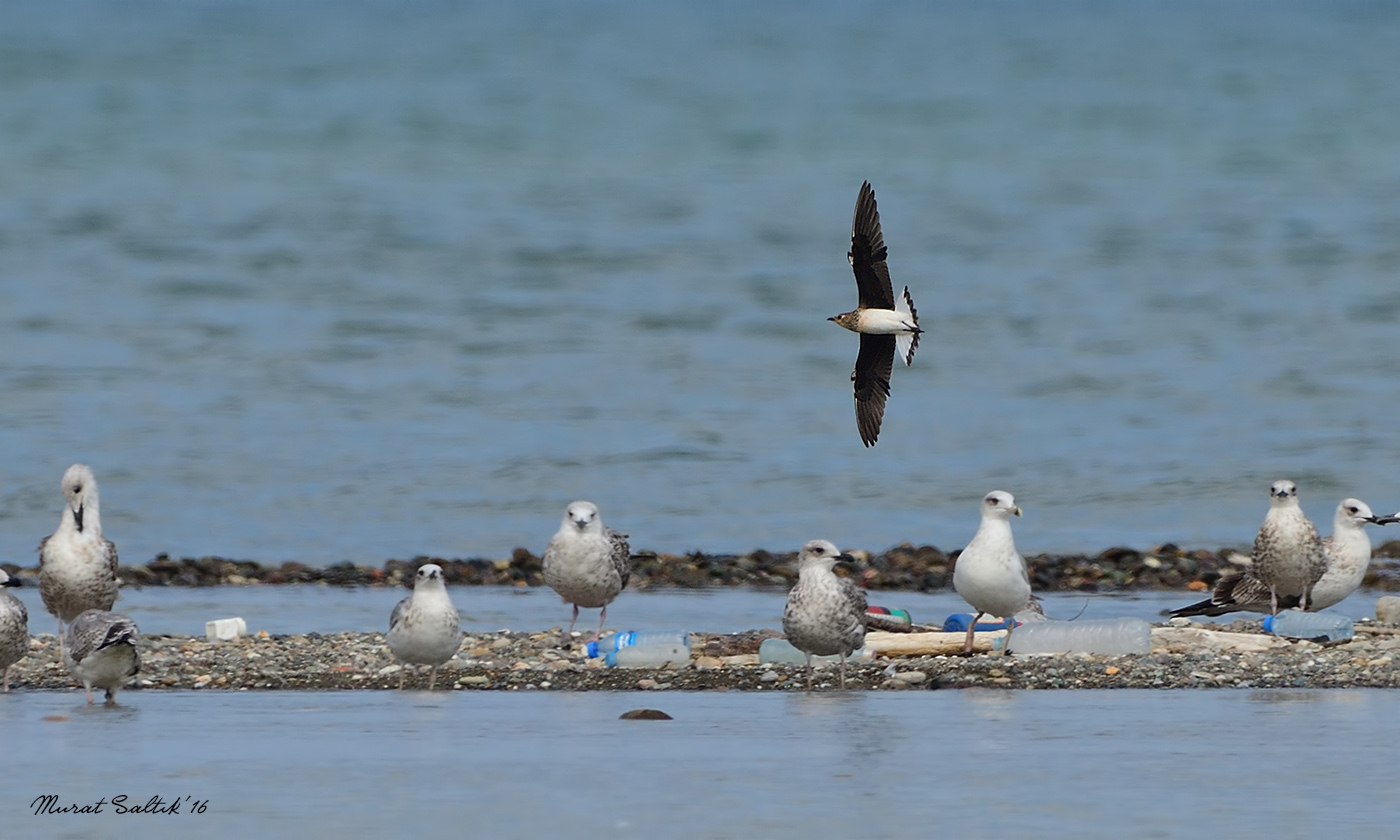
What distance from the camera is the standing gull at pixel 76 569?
507 inches

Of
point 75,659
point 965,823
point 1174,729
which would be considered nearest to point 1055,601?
point 1174,729

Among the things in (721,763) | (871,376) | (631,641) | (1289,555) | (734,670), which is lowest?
(721,763)

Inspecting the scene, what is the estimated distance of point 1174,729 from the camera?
907cm

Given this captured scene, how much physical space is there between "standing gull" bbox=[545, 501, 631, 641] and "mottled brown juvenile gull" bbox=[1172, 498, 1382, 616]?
12.9ft

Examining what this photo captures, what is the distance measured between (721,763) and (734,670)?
2970 mm

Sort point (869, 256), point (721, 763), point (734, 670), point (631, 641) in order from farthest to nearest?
point (869, 256), point (631, 641), point (734, 670), point (721, 763)

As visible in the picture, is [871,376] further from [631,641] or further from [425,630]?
[425,630]

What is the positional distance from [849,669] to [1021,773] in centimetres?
335

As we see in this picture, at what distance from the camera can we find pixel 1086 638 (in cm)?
1208

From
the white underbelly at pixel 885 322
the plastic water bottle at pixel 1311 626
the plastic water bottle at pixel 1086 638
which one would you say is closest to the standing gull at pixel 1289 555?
the plastic water bottle at pixel 1311 626

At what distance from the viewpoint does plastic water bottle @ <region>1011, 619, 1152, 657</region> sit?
1188 cm

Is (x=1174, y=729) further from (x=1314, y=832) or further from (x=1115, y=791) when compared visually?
(x=1314, y=832)

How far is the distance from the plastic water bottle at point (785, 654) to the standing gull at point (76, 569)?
403 centimetres

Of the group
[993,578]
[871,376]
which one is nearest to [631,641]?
[993,578]
